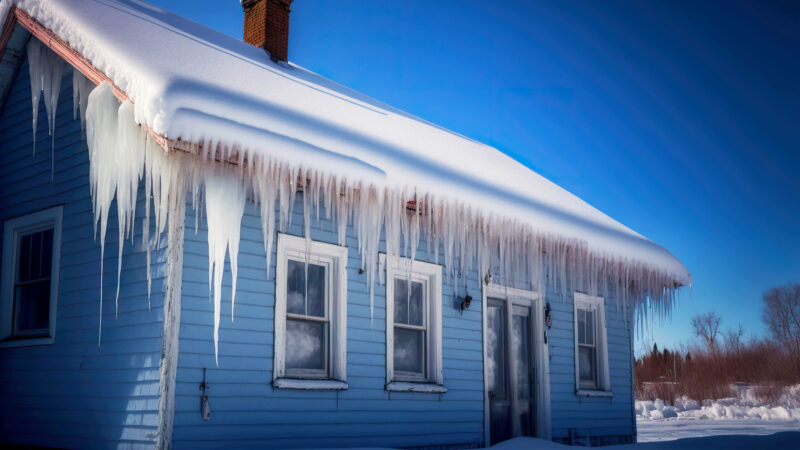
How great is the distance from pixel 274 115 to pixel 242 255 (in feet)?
4.60

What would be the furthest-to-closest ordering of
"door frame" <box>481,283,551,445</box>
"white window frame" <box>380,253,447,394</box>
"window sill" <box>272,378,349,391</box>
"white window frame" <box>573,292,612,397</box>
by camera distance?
"white window frame" <box>573,292,612,397</box> < "door frame" <box>481,283,551,445</box> < "white window frame" <box>380,253,447,394</box> < "window sill" <box>272,378,349,391</box>

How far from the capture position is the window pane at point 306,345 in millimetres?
6758

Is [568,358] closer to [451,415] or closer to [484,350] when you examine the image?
[484,350]

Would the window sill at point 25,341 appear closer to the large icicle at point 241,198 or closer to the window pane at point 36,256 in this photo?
the window pane at point 36,256

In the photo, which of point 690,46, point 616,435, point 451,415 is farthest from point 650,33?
point 451,415

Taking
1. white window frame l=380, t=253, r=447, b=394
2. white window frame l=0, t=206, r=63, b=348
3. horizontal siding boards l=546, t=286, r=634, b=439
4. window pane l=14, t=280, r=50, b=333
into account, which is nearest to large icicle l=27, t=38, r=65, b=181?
white window frame l=0, t=206, r=63, b=348

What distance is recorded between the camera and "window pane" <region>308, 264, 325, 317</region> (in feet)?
23.0

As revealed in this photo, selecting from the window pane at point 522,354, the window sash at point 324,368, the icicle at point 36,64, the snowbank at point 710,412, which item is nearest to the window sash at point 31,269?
the icicle at point 36,64

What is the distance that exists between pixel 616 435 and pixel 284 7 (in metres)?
8.37

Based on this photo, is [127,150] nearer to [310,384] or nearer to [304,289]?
[304,289]

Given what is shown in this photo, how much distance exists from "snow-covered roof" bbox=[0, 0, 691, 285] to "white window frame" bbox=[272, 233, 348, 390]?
46.0 inches

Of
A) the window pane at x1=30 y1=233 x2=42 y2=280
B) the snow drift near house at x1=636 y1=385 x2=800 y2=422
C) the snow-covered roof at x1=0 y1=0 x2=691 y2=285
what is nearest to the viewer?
the snow-covered roof at x1=0 y1=0 x2=691 y2=285

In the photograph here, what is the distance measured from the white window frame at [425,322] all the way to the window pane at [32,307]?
140 inches

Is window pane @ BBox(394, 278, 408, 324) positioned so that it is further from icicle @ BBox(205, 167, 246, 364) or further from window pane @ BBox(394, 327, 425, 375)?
icicle @ BBox(205, 167, 246, 364)
